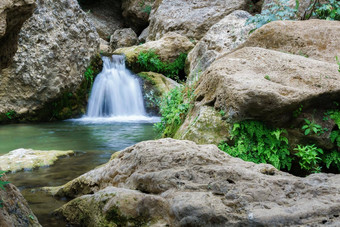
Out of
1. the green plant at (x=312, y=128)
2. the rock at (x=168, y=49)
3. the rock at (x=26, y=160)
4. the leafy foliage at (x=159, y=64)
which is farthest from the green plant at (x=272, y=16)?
the leafy foliage at (x=159, y=64)

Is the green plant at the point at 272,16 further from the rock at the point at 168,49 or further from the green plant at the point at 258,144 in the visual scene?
the rock at the point at 168,49

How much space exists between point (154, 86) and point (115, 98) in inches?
61.2

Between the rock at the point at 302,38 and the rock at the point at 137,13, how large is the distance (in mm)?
16854

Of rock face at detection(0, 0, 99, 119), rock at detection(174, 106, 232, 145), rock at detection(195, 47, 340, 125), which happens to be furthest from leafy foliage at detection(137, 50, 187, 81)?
rock at detection(174, 106, 232, 145)

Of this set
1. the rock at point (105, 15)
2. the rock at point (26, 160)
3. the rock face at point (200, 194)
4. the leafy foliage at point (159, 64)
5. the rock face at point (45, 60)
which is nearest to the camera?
the rock face at point (200, 194)

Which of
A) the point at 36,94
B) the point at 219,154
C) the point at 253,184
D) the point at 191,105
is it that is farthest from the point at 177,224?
the point at 36,94

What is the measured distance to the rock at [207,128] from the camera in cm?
435

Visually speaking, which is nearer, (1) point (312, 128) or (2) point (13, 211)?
(2) point (13, 211)

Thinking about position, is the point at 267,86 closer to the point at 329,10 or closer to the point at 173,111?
the point at 173,111

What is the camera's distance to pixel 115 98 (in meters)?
13.0

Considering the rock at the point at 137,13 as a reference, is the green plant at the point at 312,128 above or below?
below

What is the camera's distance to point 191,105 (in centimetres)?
515

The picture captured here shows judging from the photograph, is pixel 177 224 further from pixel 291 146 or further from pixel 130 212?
pixel 291 146

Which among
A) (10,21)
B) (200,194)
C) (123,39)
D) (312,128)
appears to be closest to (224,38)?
(312,128)
